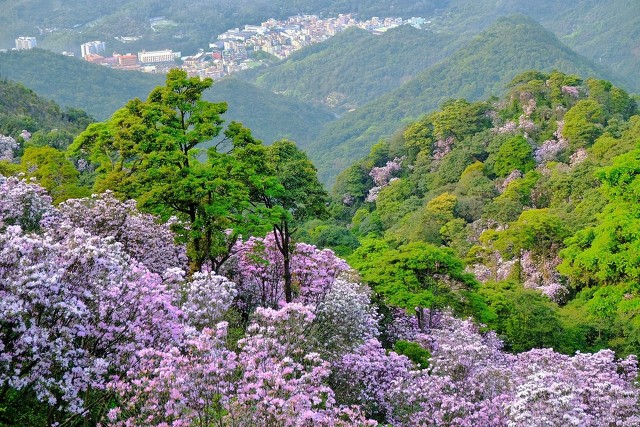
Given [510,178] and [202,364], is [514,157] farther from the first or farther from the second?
[202,364]

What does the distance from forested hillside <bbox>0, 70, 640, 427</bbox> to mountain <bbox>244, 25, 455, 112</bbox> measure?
136m

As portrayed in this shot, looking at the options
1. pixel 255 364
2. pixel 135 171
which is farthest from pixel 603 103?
pixel 255 364

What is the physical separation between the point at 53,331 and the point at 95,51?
19978 centimetres

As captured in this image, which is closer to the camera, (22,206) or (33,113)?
(22,206)

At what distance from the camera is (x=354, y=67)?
7146 inches

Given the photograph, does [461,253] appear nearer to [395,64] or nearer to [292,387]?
[292,387]

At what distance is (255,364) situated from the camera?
984 cm

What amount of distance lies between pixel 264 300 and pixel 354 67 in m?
166

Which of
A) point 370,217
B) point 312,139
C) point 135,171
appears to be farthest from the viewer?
point 312,139

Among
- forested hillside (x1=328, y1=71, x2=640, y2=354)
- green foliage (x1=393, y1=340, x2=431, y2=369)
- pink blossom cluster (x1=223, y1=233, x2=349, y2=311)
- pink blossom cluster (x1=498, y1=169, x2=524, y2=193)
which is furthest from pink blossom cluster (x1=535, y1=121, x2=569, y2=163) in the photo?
green foliage (x1=393, y1=340, x2=431, y2=369)

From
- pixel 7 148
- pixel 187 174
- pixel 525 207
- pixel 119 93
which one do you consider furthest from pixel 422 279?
pixel 119 93

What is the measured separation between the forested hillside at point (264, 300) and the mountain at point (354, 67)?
5342 inches

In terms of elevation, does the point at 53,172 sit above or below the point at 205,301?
below

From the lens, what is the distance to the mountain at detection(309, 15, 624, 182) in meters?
118
